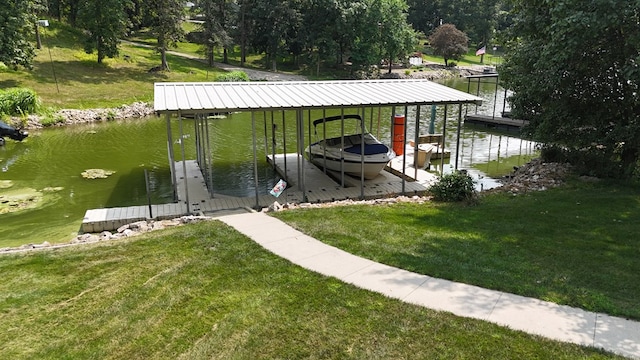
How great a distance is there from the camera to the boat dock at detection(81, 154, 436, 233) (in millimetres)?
11789

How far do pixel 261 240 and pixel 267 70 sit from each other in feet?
149

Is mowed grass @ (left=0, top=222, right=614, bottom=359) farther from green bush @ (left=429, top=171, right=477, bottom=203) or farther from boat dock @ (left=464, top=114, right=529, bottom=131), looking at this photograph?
boat dock @ (left=464, top=114, right=529, bottom=131)

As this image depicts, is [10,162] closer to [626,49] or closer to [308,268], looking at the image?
[308,268]

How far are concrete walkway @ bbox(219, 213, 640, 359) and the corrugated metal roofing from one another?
4805 mm

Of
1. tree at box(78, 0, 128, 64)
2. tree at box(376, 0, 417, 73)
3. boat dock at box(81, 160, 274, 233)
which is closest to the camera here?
boat dock at box(81, 160, 274, 233)

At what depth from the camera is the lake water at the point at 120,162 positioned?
13.0 meters

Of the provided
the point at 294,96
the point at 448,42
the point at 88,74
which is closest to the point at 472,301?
the point at 294,96

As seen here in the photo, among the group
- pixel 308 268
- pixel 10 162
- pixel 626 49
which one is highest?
pixel 626 49

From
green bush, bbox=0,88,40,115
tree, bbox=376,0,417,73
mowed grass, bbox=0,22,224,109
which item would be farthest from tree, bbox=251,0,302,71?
green bush, bbox=0,88,40,115

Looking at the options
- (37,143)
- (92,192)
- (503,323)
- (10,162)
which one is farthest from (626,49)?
(37,143)

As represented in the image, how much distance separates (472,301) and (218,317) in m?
3.33

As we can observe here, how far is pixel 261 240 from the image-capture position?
28.3 ft

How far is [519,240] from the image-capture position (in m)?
8.81

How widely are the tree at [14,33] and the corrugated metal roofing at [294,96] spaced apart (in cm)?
2050
